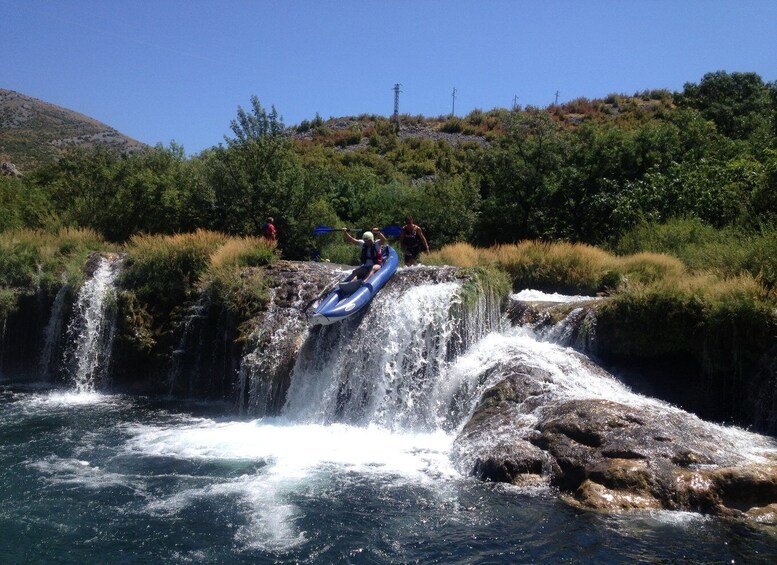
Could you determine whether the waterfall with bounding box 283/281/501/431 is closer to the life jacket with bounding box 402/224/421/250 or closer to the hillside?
the life jacket with bounding box 402/224/421/250

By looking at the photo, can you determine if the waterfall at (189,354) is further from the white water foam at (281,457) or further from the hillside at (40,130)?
the hillside at (40,130)

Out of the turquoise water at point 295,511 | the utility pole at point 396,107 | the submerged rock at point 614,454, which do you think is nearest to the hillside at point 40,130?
the utility pole at point 396,107

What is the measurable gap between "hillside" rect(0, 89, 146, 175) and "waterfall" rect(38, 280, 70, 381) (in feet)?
118

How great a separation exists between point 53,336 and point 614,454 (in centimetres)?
1202

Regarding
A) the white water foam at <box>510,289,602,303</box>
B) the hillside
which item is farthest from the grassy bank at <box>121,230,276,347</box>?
the hillside

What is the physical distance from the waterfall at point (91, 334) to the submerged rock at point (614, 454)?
27.2 feet

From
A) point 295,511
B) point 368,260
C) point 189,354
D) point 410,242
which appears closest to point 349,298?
point 368,260

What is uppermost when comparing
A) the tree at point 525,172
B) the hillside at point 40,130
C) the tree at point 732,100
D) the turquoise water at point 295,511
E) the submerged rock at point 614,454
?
the hillside at point 40,130

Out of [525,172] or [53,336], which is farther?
[525,172]

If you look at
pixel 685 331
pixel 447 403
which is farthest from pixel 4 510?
pixel 685 331

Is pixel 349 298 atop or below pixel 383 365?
atop

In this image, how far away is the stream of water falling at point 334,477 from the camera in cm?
654

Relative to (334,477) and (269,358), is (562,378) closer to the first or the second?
(334,477)

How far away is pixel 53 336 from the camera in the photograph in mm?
15109
